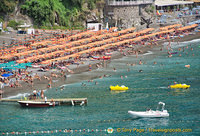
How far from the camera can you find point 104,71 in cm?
8369

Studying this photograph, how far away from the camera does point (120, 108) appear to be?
201 feet

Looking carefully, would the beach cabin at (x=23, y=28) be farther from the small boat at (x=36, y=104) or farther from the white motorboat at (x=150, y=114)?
the white motorboat at (x=150, y=114)

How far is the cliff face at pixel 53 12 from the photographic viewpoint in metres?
107

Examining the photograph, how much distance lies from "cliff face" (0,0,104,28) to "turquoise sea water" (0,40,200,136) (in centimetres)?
3036

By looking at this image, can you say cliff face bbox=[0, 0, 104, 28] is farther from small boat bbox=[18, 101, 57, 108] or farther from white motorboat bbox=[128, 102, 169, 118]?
white motorboat bbox=[128, 102, 169, 118]

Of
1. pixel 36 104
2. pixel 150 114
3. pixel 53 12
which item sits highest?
pixel 53 12

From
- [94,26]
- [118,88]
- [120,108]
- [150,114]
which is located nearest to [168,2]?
[94,26]

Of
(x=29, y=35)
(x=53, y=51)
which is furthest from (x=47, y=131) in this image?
(x=29, y=35)

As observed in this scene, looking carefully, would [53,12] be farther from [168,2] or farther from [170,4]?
[168,2]

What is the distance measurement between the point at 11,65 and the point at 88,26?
41.0 m

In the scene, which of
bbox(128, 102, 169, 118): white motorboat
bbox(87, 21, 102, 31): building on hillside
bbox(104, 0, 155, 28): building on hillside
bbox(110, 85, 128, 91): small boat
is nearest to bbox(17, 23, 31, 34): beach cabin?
bbox(87, 21, 102, 31): building on hillside

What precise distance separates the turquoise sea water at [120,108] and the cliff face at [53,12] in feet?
99.6

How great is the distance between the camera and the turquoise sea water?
54334 mm

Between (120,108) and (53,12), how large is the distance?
54.5 metres
